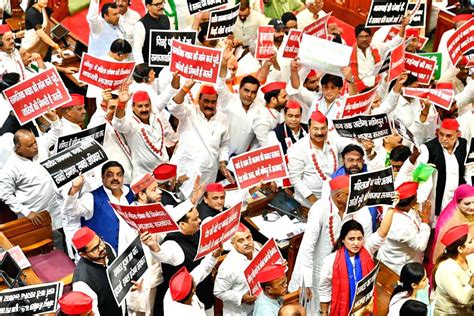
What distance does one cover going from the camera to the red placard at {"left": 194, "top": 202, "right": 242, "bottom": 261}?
6227 millimetres

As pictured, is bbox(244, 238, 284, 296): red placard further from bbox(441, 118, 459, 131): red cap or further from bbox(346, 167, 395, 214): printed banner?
bbox(441, 118, 459, 131): red cap

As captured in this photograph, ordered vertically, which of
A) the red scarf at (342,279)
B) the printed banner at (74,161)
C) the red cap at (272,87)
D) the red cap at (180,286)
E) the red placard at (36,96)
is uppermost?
the red placard at (36,96)

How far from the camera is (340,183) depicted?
21.6ft

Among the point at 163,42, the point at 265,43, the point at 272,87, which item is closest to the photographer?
the point at 163,42

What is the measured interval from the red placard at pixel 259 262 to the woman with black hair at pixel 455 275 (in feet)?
3.84

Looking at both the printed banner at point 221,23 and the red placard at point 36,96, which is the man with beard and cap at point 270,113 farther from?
the red placard at point 36,96

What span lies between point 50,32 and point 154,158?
→ 3.72 meters

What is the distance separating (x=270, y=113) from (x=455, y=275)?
3.01 m

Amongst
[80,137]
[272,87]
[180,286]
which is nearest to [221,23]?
[272,87]

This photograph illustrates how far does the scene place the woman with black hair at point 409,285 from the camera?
591cm

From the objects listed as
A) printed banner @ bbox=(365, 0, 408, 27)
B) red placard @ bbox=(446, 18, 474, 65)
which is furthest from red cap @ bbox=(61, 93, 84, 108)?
red placard @ bbox=(446, 18, 474, 65)

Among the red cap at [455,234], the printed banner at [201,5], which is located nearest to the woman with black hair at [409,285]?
the red cap at [455,234]

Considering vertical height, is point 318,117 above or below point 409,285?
above

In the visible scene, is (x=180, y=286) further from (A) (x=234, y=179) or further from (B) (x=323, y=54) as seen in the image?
(B) (x=323, y=54)
